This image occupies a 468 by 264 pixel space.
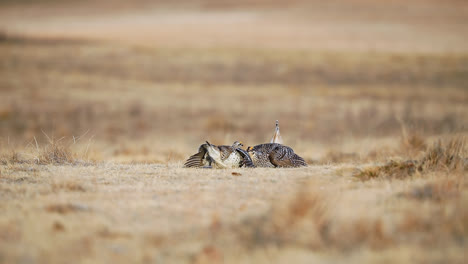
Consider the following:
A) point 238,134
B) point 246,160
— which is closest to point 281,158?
point 246,160

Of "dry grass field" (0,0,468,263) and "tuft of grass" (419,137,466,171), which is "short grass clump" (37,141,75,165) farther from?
"tuft of grass" (419,137,466,171)

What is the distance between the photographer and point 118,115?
21406mm

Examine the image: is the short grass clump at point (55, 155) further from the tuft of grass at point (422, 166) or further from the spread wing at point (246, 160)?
the tuft of grass at point (422, 166)

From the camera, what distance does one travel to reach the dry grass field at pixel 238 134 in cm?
477

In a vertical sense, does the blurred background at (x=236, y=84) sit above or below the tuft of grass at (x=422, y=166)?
above

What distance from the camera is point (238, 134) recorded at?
62.0ft

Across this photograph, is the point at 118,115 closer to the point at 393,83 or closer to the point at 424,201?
the point at 393,83

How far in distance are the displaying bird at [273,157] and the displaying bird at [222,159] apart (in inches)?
7.7

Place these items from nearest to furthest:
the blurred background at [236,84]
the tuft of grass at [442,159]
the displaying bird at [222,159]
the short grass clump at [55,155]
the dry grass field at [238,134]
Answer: the dry grass field at [238,134], the tuft of grass at [442,159], the displaying bird at [222,159], the short grass clump at [55,155], the blurred background at [236,84]

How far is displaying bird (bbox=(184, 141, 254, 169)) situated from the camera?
818 cm

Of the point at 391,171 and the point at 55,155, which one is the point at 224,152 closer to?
the point at 391,171

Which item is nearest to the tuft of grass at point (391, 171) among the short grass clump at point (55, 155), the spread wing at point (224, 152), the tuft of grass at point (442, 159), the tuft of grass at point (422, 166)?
the tuft of grass at point (422, 166)

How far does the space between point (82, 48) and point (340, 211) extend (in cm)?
3258

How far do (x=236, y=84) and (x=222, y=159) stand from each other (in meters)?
20.3
